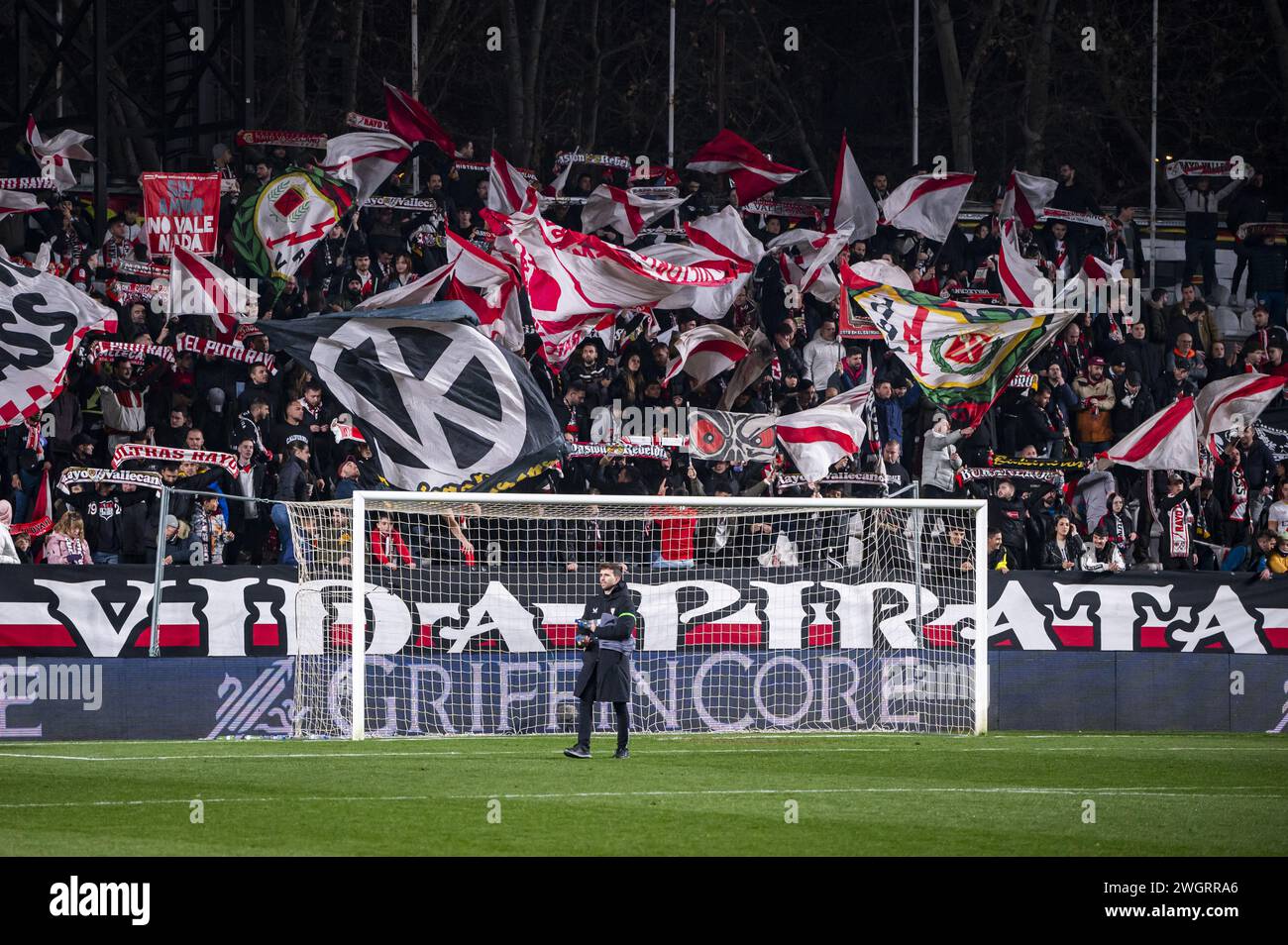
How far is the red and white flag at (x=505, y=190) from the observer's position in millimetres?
25078

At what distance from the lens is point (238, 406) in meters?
21.7

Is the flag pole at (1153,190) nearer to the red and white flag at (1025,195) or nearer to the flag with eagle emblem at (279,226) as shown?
the red and white flag at (1025,195)

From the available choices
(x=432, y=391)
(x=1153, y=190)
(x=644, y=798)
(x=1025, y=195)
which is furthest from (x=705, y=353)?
(x=1153, y=190)

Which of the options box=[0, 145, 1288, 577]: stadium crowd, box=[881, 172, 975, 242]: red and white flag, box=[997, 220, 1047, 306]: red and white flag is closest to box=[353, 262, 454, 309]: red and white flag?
box=[0, 145, 1288, 577]: stadium crowd

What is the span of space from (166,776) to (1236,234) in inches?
841

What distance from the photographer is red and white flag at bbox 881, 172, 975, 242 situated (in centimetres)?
2747

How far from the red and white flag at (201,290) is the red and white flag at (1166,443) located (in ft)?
37.0

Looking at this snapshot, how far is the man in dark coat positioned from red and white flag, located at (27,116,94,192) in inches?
439

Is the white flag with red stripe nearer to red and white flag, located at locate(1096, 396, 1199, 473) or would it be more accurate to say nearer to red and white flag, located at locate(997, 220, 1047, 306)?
red and white flag, located at locate(997, 220, 1047, 306)

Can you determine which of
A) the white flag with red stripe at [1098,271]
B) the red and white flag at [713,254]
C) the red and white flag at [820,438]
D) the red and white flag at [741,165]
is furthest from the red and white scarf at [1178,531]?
the red and white flag at [741,165]

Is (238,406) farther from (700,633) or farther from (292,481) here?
(700,633)

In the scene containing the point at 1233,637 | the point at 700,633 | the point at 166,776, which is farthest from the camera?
the point at 1233,637
